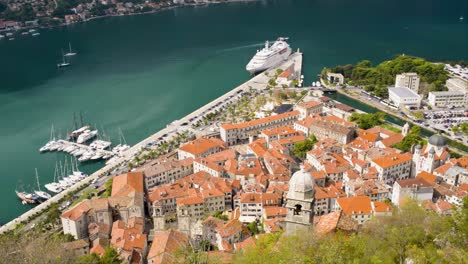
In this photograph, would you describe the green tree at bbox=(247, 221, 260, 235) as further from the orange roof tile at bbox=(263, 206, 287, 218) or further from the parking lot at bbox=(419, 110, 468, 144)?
the parking lot at bbox=(419, 110, 468, 144)

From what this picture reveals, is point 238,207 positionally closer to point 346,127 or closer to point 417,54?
point 346,127

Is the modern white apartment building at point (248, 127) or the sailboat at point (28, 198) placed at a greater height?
the modern white apartment building at point (248, 127)

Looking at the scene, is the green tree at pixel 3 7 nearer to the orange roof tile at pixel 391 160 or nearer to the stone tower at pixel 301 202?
the orange roof tile at pixel 391 160

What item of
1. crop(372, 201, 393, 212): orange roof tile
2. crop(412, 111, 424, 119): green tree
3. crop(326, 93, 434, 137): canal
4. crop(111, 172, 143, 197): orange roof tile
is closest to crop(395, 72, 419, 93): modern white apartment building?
crop(326, 93, 434, 137): canal

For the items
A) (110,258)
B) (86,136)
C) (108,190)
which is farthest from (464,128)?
(86,136)

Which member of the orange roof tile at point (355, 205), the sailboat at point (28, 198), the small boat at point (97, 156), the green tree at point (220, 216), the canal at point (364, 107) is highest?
the orange roof tile at point (355, 205)

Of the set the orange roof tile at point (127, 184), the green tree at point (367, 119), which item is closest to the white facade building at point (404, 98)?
the green tree at point (367, 119)
